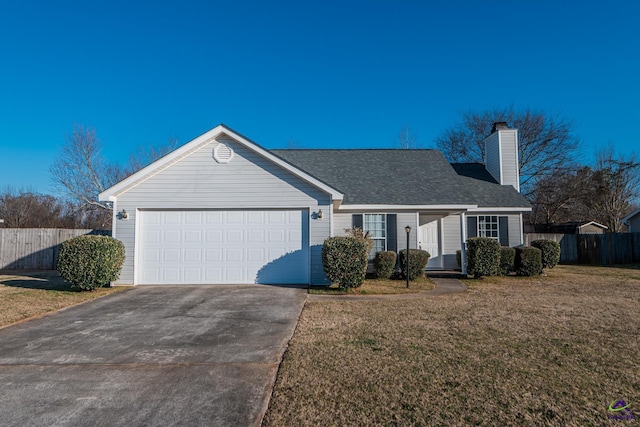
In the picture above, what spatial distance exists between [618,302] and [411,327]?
19.1 ft

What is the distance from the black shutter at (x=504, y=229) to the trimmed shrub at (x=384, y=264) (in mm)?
5368

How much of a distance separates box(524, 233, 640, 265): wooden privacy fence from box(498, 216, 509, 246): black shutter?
7.44 m

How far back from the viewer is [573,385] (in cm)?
354

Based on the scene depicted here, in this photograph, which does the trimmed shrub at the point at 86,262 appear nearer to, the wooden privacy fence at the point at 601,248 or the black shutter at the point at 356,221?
the black shutter at the point at 356,221

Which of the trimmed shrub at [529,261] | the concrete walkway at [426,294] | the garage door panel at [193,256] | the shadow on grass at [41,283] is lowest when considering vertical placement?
the concrete walkway at [426,294]

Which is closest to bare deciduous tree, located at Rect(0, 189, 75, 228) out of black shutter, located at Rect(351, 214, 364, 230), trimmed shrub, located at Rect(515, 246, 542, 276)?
black shutter, located at Rect(351, 214, 364, 230)

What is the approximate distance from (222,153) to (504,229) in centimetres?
1119

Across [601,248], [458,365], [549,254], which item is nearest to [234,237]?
[458,365]

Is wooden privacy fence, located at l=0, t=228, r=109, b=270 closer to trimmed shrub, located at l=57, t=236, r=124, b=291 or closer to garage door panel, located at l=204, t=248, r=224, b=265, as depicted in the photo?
trimmed shrub, located at l=57, t=236, r=124, b=291

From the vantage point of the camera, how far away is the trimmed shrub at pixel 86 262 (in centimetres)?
903

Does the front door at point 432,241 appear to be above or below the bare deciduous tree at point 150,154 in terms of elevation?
below

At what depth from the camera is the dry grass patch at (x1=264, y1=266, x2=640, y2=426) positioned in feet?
9.91

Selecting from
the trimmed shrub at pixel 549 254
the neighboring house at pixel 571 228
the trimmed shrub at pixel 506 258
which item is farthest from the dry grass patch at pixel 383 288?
the neighboring house at pixel 571 228

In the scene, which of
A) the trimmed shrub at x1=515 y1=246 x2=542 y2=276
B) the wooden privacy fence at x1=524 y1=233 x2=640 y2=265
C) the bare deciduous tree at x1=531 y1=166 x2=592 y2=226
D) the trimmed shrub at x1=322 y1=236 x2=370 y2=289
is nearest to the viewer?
the trimmed shrub at x1=322 y1=236 x2=370 y2=289
